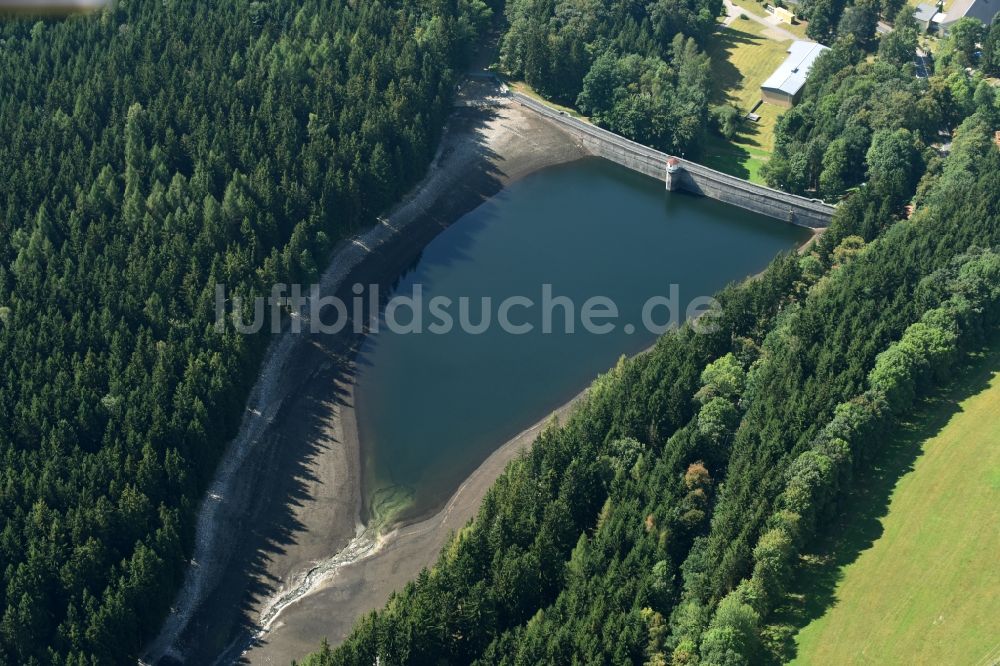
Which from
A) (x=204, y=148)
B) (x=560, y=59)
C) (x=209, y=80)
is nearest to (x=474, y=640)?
(x=204, y=148)

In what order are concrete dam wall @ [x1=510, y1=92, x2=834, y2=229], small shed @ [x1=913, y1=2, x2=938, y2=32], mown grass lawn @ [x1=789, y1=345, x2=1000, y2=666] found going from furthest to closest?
small shed @ [x1=913, y1=2, x2=938, y2=32]
concrete dam wall @ [x1=510, y1=92, x2=834, y2=229]
mown grass lawn @ [x1=789, y1=345, x2=1000, y2=666]

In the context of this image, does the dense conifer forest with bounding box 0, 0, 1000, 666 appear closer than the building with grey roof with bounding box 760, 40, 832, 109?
Yes

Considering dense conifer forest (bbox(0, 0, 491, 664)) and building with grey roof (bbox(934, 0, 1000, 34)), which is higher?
building with grey roof (bbox(934, 0, 1000, 34))

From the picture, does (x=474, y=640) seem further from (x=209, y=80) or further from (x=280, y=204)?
(x=209, y=80)

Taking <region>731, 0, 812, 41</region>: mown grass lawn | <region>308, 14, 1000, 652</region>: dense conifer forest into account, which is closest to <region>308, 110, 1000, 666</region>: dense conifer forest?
<region>308, 14, 1000, 652</region>: dense conifer forest

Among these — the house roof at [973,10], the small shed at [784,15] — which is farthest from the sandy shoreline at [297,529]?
the house roof at [973,10]

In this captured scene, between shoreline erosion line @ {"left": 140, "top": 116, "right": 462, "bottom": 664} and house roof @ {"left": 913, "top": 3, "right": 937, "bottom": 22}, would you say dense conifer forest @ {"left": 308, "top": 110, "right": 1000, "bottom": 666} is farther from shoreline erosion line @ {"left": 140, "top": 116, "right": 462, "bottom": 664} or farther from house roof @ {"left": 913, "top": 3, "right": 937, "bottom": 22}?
house roof @ {"left": 913, "top": 3, "right": 937, "bottom": 22}
